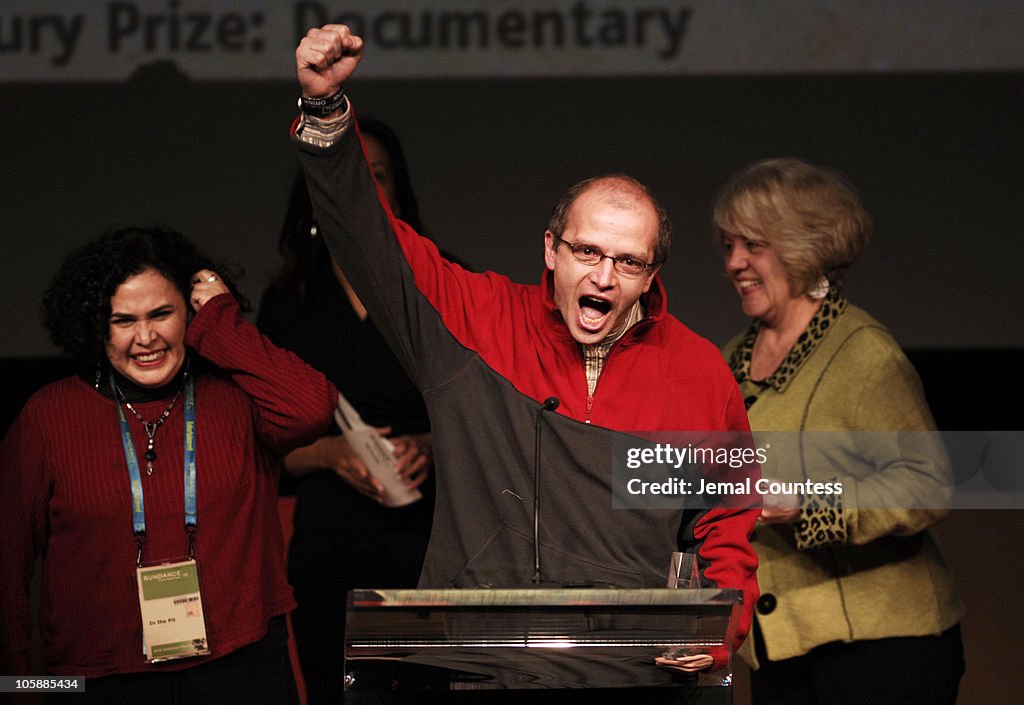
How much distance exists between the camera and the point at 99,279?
2578 mm

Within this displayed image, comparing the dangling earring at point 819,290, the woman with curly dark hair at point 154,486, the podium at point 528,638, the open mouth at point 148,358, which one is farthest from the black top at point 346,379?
the podium at point 528,638

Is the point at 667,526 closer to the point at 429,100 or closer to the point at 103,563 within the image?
the point at 103,563

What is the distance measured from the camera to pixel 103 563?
2.46 meters

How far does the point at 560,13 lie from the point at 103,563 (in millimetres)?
2278

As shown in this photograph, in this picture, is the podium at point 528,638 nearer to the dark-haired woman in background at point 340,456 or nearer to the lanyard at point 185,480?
the lanyard at point 185,480

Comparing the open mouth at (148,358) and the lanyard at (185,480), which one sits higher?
the open mouth at (148,358)

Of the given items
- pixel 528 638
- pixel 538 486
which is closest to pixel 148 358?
pixel 538 486

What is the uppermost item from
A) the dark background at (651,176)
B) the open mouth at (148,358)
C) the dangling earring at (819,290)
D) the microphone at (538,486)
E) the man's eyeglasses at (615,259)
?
the dark background at (651,176)

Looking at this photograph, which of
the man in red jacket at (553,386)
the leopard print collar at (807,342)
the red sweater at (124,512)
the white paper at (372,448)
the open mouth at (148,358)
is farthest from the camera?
the white paper at (372,448)

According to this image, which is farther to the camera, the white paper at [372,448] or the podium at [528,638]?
the white paper at [372,448]

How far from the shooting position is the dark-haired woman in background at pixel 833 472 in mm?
2852

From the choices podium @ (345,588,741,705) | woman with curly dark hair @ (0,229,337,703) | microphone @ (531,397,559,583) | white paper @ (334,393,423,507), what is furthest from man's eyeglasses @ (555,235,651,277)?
white paper @ (334,393,423,507)

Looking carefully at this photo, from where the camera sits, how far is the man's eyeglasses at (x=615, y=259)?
7.66 ft

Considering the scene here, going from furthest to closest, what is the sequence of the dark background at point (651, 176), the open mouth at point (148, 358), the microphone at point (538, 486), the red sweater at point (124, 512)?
1. the dark background at point (651, 176)
2. the open mouth at point (148, 358)
3. the red sweater at point (124, 512)
4. the microphone at point (538, 486)
